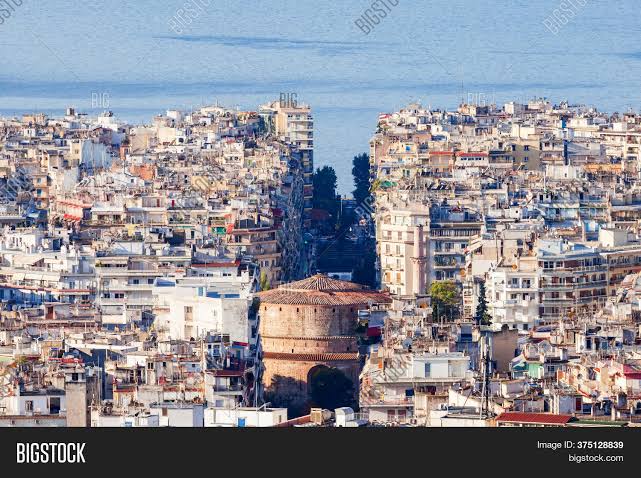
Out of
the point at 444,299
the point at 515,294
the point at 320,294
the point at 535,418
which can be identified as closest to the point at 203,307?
the point at 320,294

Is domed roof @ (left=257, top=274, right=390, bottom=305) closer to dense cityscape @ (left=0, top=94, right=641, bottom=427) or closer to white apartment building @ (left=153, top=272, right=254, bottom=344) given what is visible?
dense cityscape @ (left=0, top=94, right=641, bottom=427)

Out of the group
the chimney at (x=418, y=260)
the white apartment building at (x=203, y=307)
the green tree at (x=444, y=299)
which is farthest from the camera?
the chimney at (x=418, y=260)

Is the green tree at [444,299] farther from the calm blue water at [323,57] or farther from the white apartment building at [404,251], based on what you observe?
the calm blue water at [323,57]

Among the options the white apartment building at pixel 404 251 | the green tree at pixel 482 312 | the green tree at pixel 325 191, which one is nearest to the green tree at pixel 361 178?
the green tree at pixel 325 191

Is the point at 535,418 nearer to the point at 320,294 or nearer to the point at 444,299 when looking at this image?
the point at 320,294
